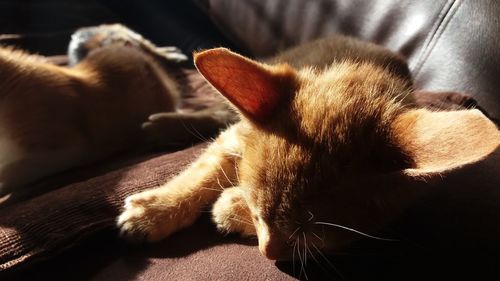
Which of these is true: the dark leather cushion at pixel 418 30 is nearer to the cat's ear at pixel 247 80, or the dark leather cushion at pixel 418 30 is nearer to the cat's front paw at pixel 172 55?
the cat's front paw at pixel 172 55

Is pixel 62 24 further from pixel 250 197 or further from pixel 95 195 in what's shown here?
pixel 250 197

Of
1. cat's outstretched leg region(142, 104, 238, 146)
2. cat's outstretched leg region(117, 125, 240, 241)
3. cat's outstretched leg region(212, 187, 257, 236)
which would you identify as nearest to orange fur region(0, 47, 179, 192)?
cat's outstretched leg region(142, 104, 238, 146)

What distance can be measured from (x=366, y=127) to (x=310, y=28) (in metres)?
1.22

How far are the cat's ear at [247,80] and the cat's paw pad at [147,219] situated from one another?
0.34 meters

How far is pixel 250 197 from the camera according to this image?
937mm

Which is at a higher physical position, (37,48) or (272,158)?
(272,158)

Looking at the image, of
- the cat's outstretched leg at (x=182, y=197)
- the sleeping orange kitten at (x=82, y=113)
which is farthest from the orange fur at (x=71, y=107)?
the cat's outstretched leg at (x=182, y=197)

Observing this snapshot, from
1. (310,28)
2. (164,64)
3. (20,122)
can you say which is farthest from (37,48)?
(310,28)

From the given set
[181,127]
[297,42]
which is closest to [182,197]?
[181,127]

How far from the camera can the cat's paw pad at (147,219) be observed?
105cm

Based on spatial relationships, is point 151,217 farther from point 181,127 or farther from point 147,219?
point 181,127

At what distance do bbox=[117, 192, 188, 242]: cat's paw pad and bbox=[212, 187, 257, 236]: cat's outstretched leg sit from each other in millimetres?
100

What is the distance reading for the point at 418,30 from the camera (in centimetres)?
157

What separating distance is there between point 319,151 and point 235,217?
0.32 m
